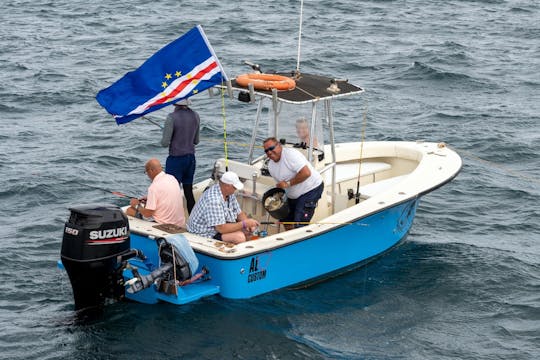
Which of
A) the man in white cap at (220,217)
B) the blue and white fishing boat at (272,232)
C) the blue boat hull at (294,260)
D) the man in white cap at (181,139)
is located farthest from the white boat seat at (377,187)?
the man in white cap at (181,139)

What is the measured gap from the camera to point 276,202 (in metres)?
9.80

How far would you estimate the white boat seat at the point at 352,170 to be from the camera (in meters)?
11.2

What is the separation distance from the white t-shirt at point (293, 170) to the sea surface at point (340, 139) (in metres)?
1.09

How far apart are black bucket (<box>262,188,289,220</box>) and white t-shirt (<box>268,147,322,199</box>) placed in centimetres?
13

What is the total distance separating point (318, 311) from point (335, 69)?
11.5 meters

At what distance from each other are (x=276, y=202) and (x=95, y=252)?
2268mm

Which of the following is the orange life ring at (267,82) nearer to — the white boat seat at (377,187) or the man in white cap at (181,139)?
the man in white cap at (181,139)

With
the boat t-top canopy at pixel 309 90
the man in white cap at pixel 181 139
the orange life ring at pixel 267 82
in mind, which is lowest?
the man in white cap at pixel 181 139

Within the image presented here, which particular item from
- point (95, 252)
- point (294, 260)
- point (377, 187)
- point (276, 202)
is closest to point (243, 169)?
point (276, 202)

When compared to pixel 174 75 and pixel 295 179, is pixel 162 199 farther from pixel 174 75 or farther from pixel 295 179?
pixel 295 179

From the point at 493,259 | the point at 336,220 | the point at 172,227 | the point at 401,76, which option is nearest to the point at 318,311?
the point at 336,220

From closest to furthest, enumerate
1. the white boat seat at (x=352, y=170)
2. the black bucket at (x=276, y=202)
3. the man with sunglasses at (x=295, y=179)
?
the man with sunglasses at (x=295, y=179) < the black bucket at (x=276, y=202) < the white boat seat at (x=352, y=170)

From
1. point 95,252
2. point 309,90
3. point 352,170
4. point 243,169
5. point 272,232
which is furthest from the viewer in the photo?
point 352,170

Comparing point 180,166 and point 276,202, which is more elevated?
point 180,166
